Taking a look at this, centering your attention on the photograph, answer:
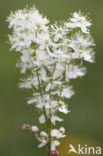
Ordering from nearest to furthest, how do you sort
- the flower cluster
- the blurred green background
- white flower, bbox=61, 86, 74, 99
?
the flower cluster
white flower, bbox=61, 86, 74, 99
the blurred green background

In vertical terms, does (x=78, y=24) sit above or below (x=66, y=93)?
above

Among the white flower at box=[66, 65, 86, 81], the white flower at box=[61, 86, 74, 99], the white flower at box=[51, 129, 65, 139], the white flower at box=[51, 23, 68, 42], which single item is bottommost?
the white flower at box=[51, 129, 65, 139]

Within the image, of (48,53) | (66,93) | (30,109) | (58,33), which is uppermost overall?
(30,109)

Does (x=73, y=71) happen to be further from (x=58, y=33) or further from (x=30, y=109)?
(x=30, y=109)

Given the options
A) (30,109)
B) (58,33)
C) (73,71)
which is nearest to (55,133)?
(73,71)

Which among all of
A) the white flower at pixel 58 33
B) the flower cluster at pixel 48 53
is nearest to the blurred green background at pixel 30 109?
the flower cluster at pixel 48 53

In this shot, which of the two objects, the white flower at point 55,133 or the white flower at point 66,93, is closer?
the white flower at point 55,133

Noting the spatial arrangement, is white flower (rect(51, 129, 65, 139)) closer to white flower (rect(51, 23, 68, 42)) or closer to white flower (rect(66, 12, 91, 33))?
white flower (rect(51, 23, 68, 42))

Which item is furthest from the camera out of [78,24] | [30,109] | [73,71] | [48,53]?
[30,109]

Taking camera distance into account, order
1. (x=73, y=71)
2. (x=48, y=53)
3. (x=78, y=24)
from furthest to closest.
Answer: (x=73, y=71) < (x=78, y=24) < (x=48, y=53)

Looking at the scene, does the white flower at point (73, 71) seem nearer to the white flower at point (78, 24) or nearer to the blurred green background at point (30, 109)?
the white flower at point (78, 24)

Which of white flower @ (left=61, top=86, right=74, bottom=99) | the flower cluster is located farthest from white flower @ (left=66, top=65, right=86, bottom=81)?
white flower @ (left=61, top=86, right=74, bottom=99)

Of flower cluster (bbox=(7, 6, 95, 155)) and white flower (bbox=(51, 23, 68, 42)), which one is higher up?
white flower (bbox=(51, 23, 68, 42))

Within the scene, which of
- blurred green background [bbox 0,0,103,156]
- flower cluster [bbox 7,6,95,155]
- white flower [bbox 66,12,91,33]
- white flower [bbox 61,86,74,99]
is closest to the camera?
flower cluster [bbox 7,6,95,155]
